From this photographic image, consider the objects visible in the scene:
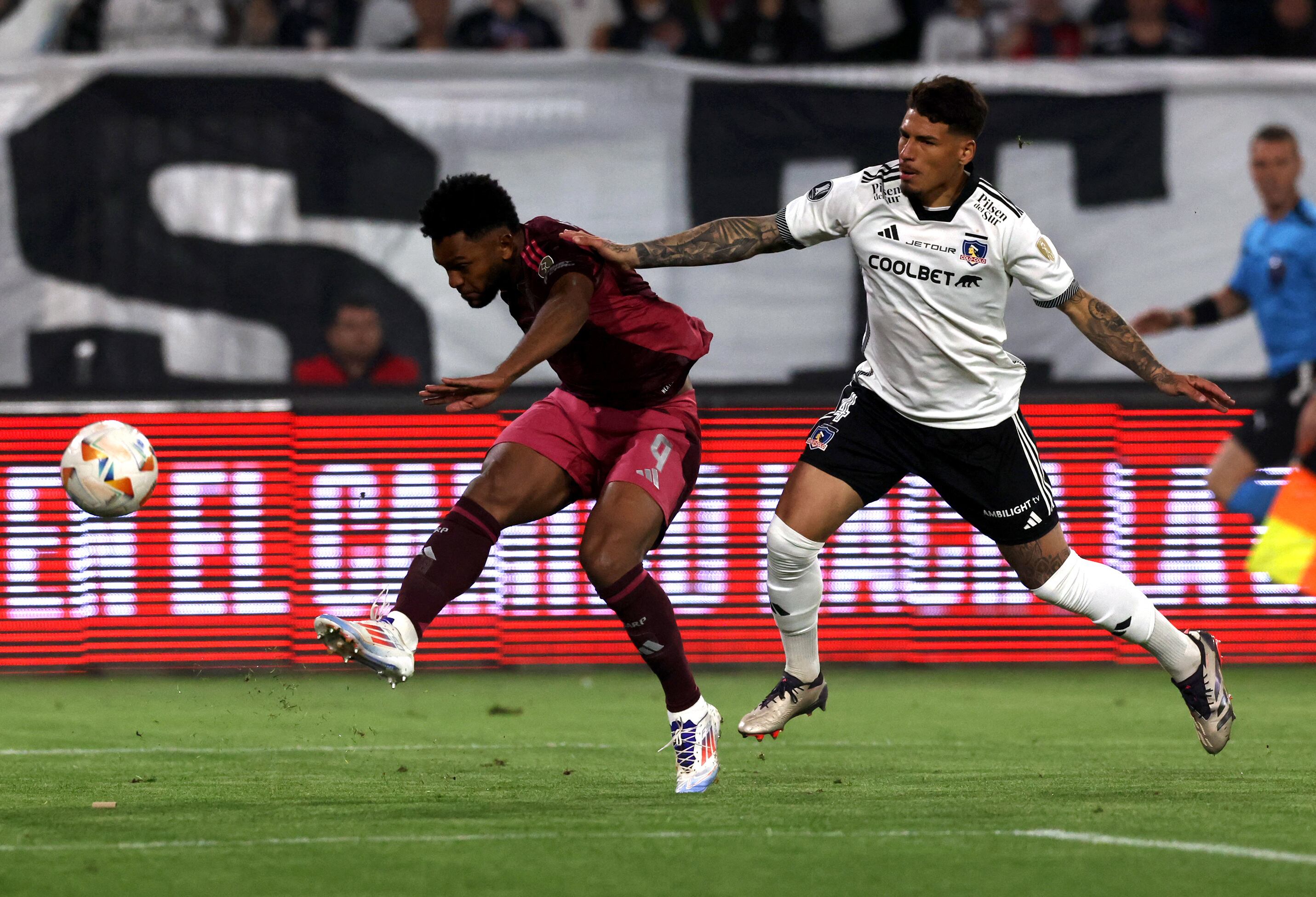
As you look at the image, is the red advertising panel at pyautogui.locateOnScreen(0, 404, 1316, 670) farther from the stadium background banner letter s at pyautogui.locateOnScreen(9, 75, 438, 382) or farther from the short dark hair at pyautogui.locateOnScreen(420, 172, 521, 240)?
the short dark hair at pyautogui.locateOnScreen(420, 172, 521, 240)

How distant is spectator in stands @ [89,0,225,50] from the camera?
13.5 metres

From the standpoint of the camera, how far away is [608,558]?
6340mm

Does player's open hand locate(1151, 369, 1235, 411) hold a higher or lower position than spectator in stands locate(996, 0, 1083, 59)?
lower

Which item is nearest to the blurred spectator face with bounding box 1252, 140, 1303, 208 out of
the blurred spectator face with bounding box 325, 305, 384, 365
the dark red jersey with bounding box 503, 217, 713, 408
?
the blurred spectator face with bounding box 325, 305, 384, 365

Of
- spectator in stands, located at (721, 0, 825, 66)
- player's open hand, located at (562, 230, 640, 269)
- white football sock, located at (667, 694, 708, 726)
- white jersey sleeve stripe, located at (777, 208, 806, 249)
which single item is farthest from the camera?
spectator in stands, located at (721, 0, 825, 66)

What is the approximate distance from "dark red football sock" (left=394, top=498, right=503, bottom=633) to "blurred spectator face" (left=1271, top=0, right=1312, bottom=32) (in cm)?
975

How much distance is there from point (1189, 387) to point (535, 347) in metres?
2.13

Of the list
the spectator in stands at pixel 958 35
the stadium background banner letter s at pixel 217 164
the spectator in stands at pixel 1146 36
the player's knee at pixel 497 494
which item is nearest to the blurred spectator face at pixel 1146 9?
the spectator in stands at pixel 1146 36

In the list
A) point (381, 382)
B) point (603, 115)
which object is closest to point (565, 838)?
point (381, 382)

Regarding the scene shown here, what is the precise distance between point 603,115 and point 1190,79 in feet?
13.3

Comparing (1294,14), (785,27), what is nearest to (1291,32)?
(1294,14)

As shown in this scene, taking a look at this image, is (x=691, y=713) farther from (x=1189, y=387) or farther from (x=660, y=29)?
(x=660, y=29)

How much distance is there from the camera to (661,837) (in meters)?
5.36

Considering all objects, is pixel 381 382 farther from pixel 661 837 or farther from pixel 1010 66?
pixel 661 837
